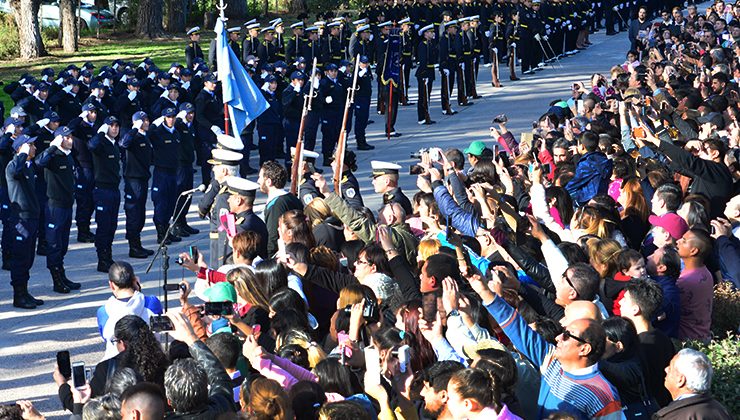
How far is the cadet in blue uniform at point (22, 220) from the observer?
39.3ft

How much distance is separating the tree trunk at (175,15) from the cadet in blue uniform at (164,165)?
20.5m

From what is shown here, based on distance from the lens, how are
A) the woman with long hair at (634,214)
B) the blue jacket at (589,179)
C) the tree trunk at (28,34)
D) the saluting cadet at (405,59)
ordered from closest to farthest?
the woman with long hair at (634,214)
the blue jacket at (589,179)
the saluting cadet at (405,59)
the tree trunk at (28,34)

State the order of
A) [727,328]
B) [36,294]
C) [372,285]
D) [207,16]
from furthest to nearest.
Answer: [207,16]
[36,294]
[727,328]
[372,285]

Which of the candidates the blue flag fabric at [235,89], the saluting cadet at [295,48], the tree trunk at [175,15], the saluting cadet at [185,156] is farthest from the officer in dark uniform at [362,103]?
the tree trunk at [175,15]

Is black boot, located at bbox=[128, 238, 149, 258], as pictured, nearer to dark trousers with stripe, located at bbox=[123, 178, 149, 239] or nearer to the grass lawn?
dark trousers with stripe, located at bbox=[123, 178, 149, 239]

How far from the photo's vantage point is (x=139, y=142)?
46.7 feet

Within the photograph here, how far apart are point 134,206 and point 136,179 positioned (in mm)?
376

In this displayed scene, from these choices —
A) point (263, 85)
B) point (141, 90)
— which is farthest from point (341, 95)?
point (141, 90)

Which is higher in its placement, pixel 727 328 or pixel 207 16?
pixel 207 16

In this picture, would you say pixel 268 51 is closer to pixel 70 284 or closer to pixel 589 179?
pixel 70 284

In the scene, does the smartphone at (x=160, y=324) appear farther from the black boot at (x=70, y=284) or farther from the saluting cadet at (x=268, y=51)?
the saluting cadet at (x=268, y=51)

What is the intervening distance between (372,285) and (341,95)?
467 inches

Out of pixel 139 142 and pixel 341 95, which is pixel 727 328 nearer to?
pixel 139 142

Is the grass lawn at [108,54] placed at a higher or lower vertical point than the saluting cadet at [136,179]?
higher
